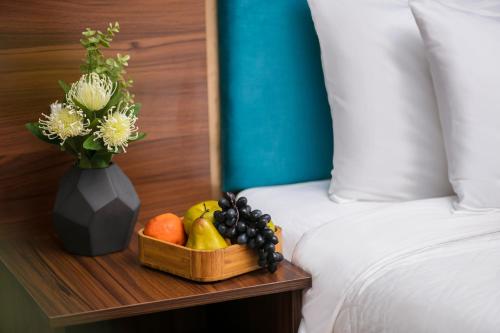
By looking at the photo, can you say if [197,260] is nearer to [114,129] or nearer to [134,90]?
[114,129]

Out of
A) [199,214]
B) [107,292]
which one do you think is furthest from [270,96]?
[107,292]

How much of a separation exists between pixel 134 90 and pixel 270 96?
13.3 inches

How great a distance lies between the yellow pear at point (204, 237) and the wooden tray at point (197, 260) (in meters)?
0.02

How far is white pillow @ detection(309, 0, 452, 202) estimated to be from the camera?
190 centimetres

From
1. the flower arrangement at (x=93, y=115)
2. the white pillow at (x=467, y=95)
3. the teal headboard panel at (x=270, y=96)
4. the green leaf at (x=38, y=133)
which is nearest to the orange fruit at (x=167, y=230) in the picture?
the flower arrangement at (x=93, y=115)

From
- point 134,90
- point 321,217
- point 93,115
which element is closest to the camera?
point 93,115

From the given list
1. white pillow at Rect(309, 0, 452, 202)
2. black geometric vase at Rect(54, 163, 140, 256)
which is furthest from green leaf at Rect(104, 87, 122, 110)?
white pillow at Rect(309, 0, 452, 202)

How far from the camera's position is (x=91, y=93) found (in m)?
1.64

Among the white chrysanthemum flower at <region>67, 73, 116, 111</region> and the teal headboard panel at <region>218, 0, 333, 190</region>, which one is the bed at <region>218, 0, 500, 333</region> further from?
the white chrysanthemum flower at <region>67, 73, 116, 111</region>

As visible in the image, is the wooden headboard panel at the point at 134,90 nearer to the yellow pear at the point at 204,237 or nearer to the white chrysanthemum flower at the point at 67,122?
the white chrysanthemum flower at the point at 67,122

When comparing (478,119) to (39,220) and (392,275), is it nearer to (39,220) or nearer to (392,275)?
Answer: (392,275)

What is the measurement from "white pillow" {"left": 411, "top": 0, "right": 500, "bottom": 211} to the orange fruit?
0.61 metres

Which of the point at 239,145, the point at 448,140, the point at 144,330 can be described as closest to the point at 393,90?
the point at 448,140

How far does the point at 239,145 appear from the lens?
202cm
